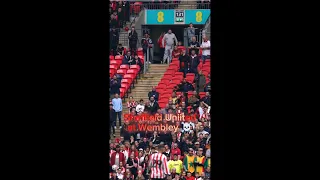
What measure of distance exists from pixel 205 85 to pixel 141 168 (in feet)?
6.33

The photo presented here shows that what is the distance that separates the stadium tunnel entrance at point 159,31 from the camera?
15195mm

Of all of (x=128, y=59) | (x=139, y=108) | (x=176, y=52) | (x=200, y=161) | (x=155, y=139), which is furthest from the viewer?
(x=128, y=59)

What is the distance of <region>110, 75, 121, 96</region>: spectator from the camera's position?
15297 millimetres

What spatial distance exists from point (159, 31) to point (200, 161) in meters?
2.51

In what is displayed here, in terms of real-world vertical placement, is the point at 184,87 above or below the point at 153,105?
above

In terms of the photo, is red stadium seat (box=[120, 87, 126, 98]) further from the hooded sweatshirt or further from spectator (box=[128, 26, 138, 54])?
the hooded sweatshirt

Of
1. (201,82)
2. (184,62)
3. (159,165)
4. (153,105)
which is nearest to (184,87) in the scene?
(201,82)

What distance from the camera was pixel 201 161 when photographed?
595 inches

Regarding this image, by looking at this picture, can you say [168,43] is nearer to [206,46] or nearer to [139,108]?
[206,46]

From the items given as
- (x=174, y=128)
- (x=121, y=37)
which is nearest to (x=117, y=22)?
(x=121, y=37)

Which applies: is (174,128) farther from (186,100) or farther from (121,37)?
(121,37)

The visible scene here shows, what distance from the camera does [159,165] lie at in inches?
598

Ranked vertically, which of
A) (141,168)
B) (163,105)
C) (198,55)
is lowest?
(141,168)

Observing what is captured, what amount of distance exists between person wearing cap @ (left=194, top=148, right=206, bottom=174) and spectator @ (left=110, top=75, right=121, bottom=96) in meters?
1.88
